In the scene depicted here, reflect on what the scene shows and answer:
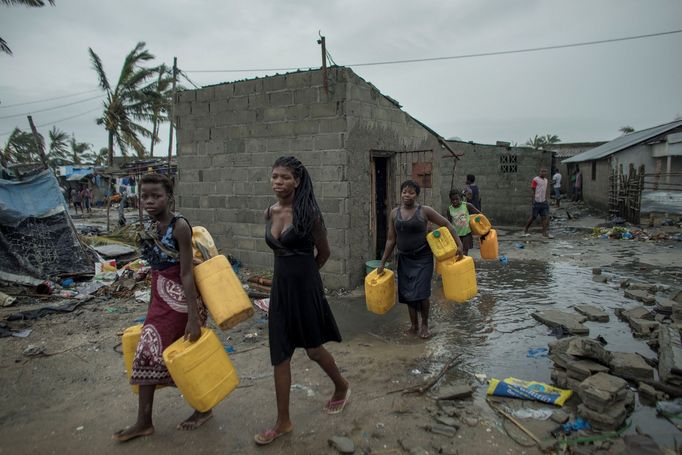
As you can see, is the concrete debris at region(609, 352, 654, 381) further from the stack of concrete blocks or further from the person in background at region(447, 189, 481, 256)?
the person in background at region(447, 189, 481, 256)

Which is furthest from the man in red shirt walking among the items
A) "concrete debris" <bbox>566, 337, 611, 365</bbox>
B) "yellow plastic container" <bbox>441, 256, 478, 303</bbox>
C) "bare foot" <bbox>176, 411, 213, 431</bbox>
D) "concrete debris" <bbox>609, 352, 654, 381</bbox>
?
"bare foot" <bbox>176, 411, 213, 431</bbox>

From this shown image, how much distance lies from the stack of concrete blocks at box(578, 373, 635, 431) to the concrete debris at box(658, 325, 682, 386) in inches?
18.7

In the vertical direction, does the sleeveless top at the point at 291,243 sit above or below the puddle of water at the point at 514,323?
above

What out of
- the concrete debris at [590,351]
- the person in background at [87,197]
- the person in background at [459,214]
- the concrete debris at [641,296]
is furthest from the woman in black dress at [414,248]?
the person in background at [87,197]

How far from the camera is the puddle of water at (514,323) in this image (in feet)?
12.2

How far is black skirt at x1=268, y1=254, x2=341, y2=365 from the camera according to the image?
2682 millimetres

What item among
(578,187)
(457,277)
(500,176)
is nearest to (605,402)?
(457,277)

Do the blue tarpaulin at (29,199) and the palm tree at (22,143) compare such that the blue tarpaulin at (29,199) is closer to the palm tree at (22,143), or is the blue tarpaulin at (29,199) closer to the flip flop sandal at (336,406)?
the flip flop sandal at (336,406)

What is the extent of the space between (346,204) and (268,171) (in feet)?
4.95

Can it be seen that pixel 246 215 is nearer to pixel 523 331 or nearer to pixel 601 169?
pixel 523 331

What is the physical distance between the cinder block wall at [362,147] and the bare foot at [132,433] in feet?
12.2

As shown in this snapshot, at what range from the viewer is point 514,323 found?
16.0 feet

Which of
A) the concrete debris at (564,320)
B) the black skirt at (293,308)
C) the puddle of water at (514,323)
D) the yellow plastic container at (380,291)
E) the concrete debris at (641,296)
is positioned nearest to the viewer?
the black skirt at (293,308)

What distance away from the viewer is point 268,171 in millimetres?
6770
